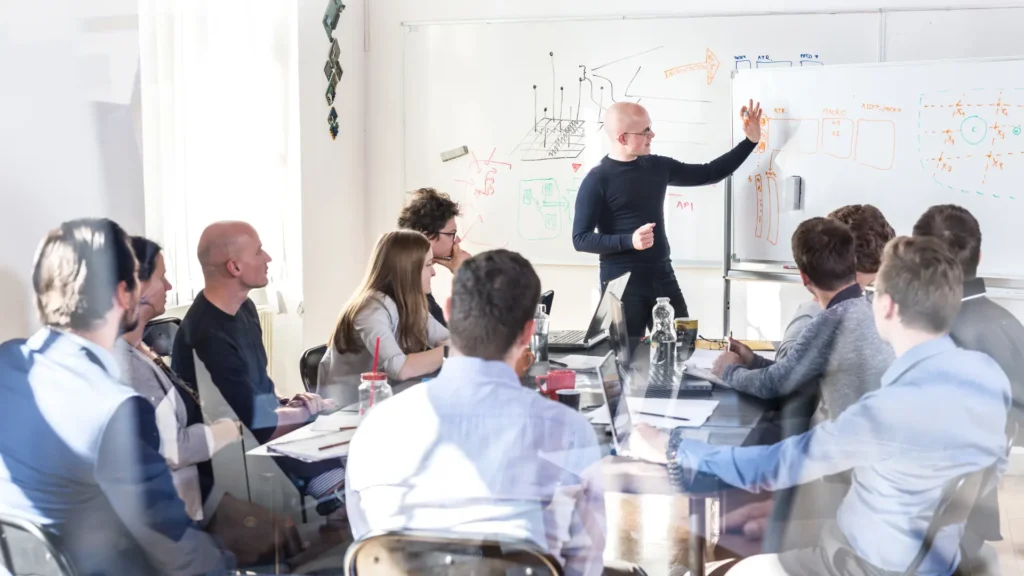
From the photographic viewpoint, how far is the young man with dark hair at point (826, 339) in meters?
1.97

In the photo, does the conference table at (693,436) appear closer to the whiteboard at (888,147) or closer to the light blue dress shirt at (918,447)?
the light blue dress shirt at (918,447)

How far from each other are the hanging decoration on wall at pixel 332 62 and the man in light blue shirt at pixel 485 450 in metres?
2.76

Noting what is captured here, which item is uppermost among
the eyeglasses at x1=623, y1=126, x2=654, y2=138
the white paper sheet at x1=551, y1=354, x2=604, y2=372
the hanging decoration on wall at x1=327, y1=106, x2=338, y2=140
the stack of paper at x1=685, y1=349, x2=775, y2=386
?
the hanging decoration on wall at x1=327, y1=106, x2=338, y2=140

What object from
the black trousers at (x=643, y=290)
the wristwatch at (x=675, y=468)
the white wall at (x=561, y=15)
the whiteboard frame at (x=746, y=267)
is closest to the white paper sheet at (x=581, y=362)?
the black trousers at (x=643, y=290)

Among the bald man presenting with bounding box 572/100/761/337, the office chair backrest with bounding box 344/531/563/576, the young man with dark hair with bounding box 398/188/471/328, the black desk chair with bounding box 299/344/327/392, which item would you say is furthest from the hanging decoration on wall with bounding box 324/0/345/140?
the office chair backrest with bounding box 344/531/563/576

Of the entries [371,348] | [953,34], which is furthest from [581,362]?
[953,34]

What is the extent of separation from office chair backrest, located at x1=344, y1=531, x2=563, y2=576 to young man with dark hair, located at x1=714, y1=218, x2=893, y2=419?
2.84ft

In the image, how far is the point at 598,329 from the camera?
2891mm

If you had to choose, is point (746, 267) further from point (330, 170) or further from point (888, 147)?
point (330, 170)

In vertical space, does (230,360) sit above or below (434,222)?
below

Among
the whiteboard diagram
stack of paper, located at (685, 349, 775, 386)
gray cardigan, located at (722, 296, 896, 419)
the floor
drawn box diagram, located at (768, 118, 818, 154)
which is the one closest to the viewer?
gray cardigan, located at (722, 296, 896, 419)

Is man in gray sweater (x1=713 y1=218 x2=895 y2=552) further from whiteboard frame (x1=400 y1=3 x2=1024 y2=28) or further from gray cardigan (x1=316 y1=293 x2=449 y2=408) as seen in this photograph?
whiteboard frame (x1=400 y1=3 x2=1024 y2=28)

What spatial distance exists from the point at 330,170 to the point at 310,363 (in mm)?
1797

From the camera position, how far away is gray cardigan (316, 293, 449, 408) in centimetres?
240
